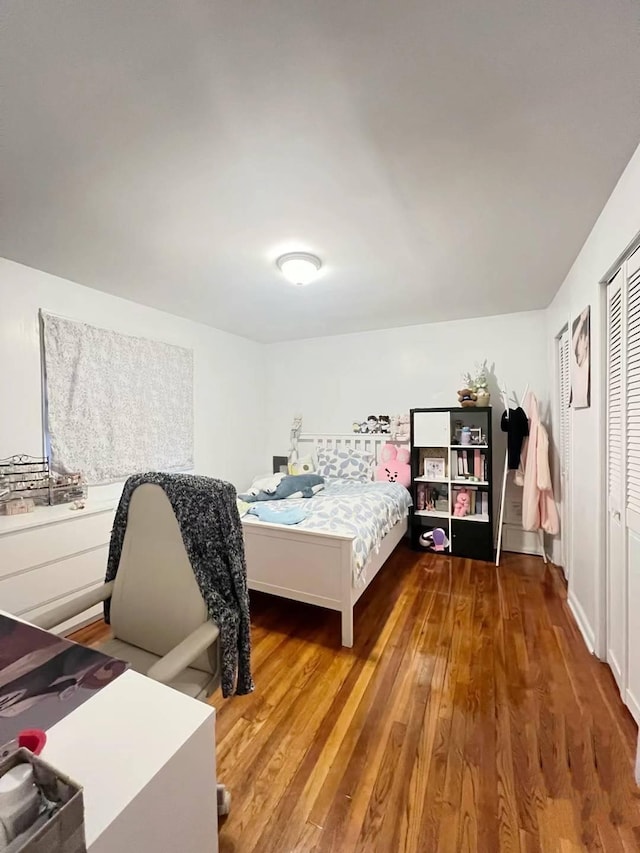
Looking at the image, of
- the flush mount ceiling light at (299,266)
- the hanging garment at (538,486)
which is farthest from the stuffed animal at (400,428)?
the flush mount ceiling light at (299,266)

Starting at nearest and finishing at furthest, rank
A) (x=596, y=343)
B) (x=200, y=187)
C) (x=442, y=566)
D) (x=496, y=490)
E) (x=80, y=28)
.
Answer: (x=80, y=28) < (x=200, y=187) < (x=596, y=343) < (x=442, y=566) < (x=496, y=490)

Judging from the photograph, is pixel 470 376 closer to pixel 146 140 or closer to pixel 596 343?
pixel 596 343

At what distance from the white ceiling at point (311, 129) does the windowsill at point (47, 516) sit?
1.63 m

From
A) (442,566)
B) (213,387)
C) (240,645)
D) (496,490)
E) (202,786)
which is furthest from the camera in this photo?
(213,387)

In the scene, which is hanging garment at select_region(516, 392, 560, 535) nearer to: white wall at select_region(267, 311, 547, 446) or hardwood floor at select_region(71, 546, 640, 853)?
white wall at select_region(267, 311, 547, 446)

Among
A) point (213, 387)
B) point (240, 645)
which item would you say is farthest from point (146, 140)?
point (213, 387)

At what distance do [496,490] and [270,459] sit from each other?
284 centimetres

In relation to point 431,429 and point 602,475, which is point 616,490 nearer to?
point 602,475

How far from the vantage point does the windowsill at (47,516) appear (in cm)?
206

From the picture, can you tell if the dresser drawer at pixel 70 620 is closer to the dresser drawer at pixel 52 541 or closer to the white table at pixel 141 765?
the dresser drawer at pixel 52 541

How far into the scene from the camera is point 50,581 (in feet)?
7.18

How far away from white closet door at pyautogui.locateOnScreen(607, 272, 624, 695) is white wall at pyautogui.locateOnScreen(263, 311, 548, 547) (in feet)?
5.85

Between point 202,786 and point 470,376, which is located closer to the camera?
point 202,786

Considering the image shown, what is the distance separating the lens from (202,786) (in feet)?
2.43
